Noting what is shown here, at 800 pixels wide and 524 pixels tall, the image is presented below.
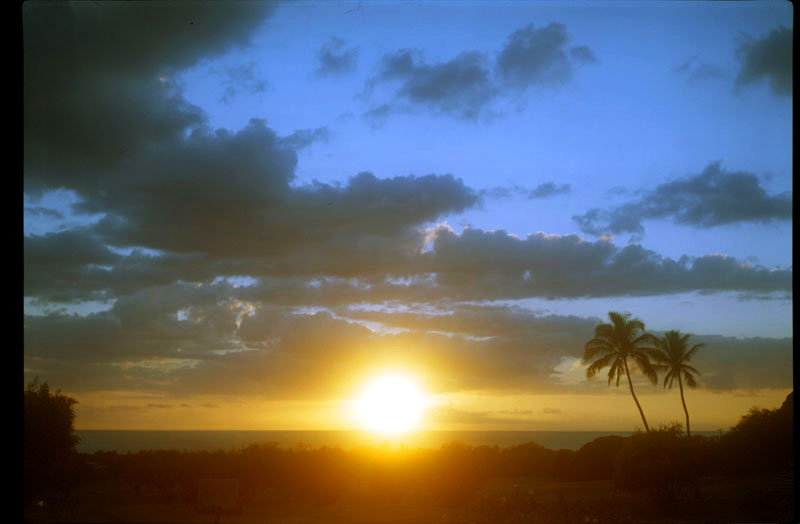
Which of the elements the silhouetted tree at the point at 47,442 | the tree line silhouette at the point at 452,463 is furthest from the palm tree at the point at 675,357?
the silhouetted tree at the point at 47,442

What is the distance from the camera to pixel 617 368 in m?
34.9

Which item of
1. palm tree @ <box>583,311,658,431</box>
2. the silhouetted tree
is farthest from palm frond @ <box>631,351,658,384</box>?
the silhouetted tree

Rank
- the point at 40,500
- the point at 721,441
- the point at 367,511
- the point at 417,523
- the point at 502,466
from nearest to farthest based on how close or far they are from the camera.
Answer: the point at 40,500
the point at 417,523
the point at 367,511
the point at 721,441
the point at 502,466

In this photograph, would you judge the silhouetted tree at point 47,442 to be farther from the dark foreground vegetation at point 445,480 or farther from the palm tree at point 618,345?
the palm tree at point 618,345

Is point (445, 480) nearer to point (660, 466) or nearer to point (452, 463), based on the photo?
point (452, 463)

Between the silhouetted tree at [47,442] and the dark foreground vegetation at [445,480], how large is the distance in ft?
0.12

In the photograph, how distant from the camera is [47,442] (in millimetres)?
20656

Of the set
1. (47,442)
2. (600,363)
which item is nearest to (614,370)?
(600,363)

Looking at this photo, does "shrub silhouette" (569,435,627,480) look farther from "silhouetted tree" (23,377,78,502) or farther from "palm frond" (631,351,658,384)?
"silhouetted tree" (23,377,78,502)
